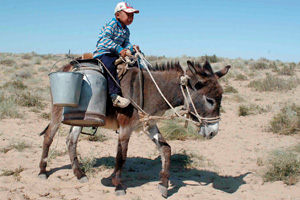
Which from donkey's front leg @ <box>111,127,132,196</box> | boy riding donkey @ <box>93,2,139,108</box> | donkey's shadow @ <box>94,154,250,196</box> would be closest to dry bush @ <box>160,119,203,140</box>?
donkey's shadow @ <box>94,154,250,196</box>

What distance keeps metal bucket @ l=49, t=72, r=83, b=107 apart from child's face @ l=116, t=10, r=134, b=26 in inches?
55.5

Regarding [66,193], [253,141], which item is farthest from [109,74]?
[253,141]

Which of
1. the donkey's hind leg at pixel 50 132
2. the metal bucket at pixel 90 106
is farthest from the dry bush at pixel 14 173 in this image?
the metal bucket at pixel 90 106

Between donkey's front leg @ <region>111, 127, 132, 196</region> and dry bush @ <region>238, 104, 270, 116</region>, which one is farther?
dry bush @ <region>238, 104, 270, 116</region>

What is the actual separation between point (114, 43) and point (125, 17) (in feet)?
1.56

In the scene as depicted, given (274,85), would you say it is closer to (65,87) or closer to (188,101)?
(188,101)

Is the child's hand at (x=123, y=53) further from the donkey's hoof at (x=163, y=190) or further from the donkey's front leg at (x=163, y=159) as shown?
the donkey's hoof at (x=163, y=190)

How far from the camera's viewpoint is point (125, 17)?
15.0 ft

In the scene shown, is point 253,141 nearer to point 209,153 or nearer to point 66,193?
point 209,153

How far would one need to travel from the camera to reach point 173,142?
774 centimetres

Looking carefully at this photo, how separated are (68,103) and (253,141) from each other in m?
5.74

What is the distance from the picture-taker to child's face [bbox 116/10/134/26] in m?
4.56

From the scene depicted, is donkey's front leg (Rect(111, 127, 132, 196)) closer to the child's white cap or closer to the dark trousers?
the dark trousers

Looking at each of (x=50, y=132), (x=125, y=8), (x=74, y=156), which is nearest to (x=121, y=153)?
(x=74, y=156)
